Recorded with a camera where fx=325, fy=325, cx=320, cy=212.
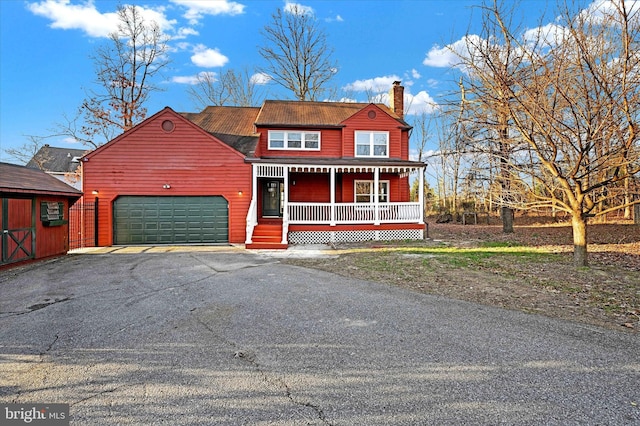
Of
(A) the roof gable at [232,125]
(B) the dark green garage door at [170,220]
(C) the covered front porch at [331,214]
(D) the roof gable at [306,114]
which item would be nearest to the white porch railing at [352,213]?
(C) the covered front porch at [331,214]

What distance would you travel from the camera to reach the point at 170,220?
1447 cm

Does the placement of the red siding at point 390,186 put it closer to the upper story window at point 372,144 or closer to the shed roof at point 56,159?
the upper story window at point 372,144

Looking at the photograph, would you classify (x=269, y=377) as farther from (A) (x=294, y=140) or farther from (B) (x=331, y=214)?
(A) (x=294, y=140)

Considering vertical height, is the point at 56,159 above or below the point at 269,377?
above

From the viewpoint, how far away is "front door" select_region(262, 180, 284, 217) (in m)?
17.0

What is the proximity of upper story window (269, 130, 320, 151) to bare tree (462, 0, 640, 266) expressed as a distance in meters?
10.6

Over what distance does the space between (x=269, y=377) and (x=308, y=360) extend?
505 millimetres

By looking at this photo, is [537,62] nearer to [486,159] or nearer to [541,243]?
[486,159]

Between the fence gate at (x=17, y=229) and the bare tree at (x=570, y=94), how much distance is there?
1289 centimetres

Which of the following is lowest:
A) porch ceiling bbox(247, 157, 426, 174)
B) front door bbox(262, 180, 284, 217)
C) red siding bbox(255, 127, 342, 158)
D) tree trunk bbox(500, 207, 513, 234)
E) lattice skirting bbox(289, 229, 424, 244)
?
lattice skirting bbox(289, 229, 424, 244)

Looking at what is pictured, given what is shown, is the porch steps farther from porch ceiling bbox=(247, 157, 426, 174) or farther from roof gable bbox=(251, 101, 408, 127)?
roof gable bbox=(251, 101, 408, 127)

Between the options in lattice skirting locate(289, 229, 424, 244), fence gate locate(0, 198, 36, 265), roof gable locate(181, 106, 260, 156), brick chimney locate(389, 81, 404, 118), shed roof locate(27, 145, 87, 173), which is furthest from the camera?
shed roof locate(27, 145, 87, 173)

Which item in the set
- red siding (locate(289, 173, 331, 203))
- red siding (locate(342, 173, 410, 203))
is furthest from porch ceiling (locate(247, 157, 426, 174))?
red siding (locate(342, 173, 410, 203))

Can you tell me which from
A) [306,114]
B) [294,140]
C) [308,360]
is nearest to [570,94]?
[308,360]
